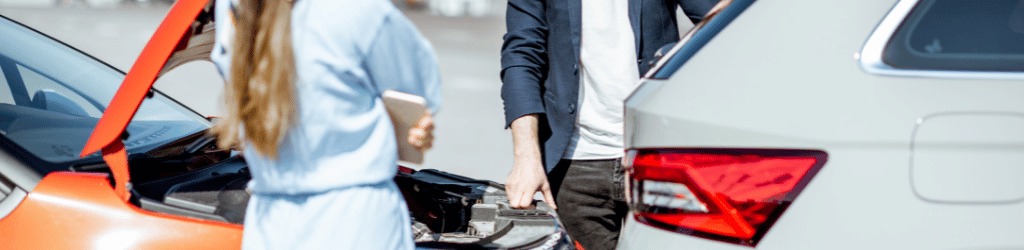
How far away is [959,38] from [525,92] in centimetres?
109

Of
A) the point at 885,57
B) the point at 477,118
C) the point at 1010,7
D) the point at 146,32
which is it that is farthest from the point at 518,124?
the point at 146,32

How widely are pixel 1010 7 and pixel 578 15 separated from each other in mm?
1039

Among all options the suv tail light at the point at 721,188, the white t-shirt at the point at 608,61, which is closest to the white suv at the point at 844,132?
the suv tail light at the point at 721,188

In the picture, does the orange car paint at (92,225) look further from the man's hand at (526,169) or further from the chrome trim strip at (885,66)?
the chrome trim strip at (885,66)

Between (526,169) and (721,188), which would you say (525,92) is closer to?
(526,169)

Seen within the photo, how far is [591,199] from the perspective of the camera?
2291 mm

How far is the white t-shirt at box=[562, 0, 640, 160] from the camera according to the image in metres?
2.17

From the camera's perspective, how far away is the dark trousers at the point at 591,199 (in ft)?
7.36

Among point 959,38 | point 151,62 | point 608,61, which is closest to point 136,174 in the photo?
point 151,62

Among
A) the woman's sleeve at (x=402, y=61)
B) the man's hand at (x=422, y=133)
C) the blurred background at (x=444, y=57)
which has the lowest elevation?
the blurred background at (x=444, y=57)

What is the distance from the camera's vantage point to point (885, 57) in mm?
1350

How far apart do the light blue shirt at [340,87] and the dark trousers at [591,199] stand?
0.95m

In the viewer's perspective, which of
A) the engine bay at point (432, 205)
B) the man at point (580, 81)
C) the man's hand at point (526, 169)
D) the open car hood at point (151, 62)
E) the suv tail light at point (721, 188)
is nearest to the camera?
the suv tail light at point (721, 188)

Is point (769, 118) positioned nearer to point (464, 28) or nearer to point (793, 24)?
point (793, 24)
